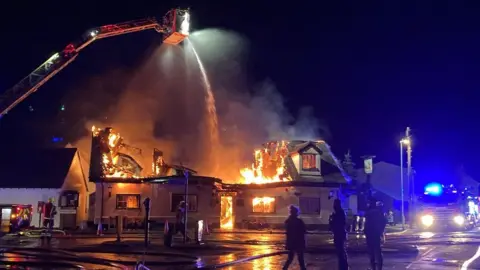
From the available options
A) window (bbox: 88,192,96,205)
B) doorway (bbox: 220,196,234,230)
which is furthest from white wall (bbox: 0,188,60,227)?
doorway (bbox: 220,196,234,230)

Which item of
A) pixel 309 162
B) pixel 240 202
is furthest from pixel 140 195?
pixel 309 162

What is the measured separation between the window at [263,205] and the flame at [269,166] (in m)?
1.35

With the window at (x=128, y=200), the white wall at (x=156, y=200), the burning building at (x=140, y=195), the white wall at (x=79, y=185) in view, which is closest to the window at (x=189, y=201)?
the burning building at (x=140, y=195)

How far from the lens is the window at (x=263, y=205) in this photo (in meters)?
34.3

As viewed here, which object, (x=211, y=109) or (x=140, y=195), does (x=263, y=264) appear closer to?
(x=140, y=195)

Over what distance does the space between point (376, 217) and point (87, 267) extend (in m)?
7.09

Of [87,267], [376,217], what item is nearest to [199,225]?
[87,267]

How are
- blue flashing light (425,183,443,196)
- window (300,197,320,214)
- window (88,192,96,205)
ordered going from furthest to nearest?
window (88,192,96,205)
blue flashing light (425,183,443,196)
window (300,197,320,214)

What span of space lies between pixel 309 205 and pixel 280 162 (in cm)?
371

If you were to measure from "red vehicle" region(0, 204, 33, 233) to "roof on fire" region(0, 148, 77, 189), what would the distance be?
8165 millimetres

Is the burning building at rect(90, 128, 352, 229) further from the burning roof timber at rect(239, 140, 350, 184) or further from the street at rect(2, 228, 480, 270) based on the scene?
the street at rect(2, 228, 480, 270)

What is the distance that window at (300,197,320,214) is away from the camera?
3378 centimetres

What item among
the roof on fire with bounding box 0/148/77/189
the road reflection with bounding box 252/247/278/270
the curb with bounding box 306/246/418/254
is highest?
the roof on fire with bounding box 0/148/77/189

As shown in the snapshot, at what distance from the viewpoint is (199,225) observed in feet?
61.9
